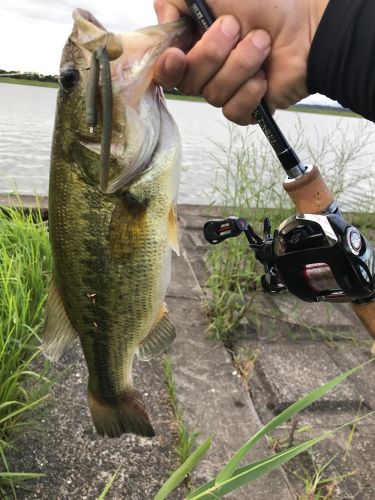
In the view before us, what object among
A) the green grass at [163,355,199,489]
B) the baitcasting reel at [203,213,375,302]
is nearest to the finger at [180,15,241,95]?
the baitcasting reel at [203,213,375,302]

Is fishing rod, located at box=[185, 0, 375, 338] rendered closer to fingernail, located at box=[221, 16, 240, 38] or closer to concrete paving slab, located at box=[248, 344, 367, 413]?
fingernail, located at box=[221, 16, 240, 38]

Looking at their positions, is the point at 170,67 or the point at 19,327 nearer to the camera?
the point at 170,67

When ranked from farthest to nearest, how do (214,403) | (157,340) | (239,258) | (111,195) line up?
(239,258) < (214,403) < (157,340) < (111,195)

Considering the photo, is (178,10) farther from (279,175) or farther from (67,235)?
(279,175)

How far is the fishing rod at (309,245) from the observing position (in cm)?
147

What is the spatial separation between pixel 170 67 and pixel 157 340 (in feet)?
2.89

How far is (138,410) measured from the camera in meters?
1.74

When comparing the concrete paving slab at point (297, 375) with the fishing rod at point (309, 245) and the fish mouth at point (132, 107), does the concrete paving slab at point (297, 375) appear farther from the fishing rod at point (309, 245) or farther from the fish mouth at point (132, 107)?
the fish mouth at point (132, 107)

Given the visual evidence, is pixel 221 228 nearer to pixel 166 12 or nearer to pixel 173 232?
pixel 173 232

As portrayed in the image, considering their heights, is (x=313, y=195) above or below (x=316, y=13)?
below

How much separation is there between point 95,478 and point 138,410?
0.68 meters

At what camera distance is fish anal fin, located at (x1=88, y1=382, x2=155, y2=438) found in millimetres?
1717

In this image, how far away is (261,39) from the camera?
140 cm

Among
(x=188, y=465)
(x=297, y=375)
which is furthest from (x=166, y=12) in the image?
(x=297, y=375)
